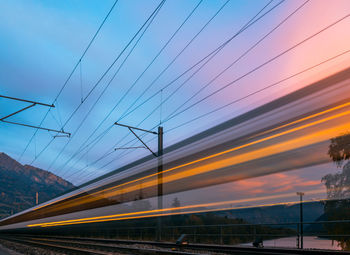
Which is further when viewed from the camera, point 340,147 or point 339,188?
point 339,188

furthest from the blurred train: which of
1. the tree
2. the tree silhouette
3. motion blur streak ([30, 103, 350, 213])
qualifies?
the tree

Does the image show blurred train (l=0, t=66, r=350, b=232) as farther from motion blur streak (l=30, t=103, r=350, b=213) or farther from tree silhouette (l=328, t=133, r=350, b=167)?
tree silhouette (l=328, t=133, r=350, b=167)

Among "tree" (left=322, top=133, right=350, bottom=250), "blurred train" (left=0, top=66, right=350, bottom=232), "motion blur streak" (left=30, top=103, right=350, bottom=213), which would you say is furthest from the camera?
"tree" (left=322, top=133, right=350, bottom=250)

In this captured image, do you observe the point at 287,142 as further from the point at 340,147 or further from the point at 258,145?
the point at 340,147

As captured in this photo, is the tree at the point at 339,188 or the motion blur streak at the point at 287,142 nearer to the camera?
the motion blur streak at the point at 287,142

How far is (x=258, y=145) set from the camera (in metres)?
5.77

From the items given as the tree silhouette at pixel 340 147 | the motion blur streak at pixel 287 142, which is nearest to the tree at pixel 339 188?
the tree silhouette at pixel 340 147

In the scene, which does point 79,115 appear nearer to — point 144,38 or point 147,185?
point 144,38

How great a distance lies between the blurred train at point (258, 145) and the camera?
187 inches

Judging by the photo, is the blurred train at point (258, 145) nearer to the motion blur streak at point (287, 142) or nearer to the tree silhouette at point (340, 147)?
the motion blur streak at point (287, 142)

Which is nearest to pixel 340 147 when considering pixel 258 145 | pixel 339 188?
pixel 258 145

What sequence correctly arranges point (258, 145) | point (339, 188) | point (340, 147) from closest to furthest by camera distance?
point (340, 147)
point (258, 145)
point (339, 188)

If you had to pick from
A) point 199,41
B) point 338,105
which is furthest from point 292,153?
point 199,41

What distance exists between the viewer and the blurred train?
4.76m
